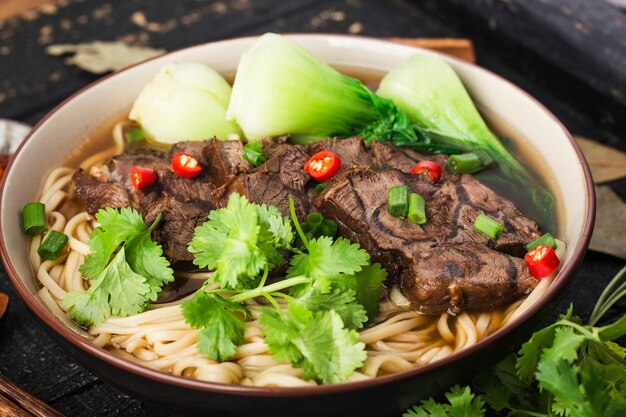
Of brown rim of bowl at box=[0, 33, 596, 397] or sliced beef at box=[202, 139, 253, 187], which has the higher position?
sliced beef at box=[202, 139, 253, 187]

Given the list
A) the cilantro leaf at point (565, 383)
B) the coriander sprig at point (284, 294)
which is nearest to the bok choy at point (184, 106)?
the coriander sprig at point (284, 294)

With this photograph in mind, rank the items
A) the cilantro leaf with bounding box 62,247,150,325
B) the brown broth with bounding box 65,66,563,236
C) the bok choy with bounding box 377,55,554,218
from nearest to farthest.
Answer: the cilantro leaf with bounding box 62,247,150,325, the brown broth with bounding box 65,66,563,236, the bok choy with bounding box 377,55,554,218

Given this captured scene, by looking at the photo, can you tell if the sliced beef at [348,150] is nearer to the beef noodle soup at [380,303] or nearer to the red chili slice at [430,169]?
the beef noodle soup at [380,303]

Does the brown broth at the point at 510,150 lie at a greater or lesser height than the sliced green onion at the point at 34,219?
lesser

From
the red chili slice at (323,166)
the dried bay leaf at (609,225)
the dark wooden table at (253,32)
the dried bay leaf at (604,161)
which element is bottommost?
the dried bay leaf at (609,225)

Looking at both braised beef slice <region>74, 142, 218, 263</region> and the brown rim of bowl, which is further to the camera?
braised beef slice <region>74, 142, 218, 263</region>

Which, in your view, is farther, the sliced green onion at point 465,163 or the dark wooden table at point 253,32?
the dark wooden table at point 253,32

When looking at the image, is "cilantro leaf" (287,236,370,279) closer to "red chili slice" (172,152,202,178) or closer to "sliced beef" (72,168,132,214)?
"red chili slice" (172,152,202,178)

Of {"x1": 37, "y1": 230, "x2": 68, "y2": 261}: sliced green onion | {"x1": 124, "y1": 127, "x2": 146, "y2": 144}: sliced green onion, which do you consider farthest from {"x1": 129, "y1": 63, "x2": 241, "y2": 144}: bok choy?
{"x1": 37, "y1": 230, "x2": 68, "y2": 261}: sliced green onion
